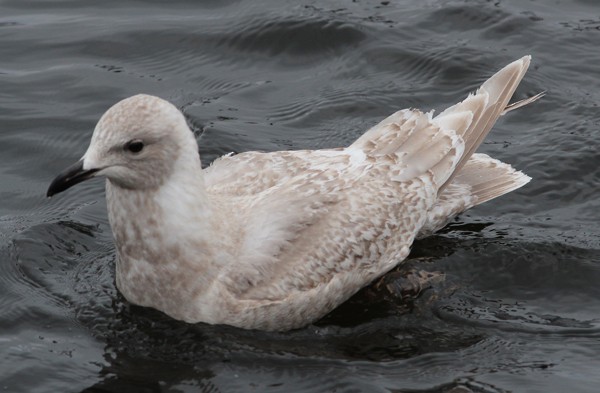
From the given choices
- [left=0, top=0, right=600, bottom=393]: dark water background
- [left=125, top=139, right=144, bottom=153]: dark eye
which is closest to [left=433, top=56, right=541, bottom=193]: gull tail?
[left=0, top=0, right=600, bottom=393]: dark water background

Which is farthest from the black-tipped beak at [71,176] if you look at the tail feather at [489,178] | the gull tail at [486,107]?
the tail feather at [489,178]

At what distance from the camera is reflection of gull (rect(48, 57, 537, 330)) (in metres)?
7.39

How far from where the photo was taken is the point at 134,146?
7.28m

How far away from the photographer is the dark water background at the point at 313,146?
25.5ft

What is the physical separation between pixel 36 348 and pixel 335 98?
4216 millimetres

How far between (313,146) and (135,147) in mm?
3331

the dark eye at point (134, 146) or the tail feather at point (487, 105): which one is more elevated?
the dark eye at point (134, 146)

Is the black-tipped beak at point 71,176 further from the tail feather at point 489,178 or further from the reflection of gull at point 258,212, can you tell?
the tail feather at point 489,178

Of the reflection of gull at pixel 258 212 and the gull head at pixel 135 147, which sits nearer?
the gull head at pixel 135 147

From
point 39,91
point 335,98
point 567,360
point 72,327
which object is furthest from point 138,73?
point 567,360

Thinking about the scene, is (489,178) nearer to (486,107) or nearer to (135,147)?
(486,107)

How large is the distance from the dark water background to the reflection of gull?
0.89ft

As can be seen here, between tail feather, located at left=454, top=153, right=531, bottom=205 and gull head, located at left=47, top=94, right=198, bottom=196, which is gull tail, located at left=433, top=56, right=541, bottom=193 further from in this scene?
gull head, located at left=47, top=94, right=198, bottom=196

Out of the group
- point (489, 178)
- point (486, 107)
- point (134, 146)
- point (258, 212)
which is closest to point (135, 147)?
point (134, 146)
